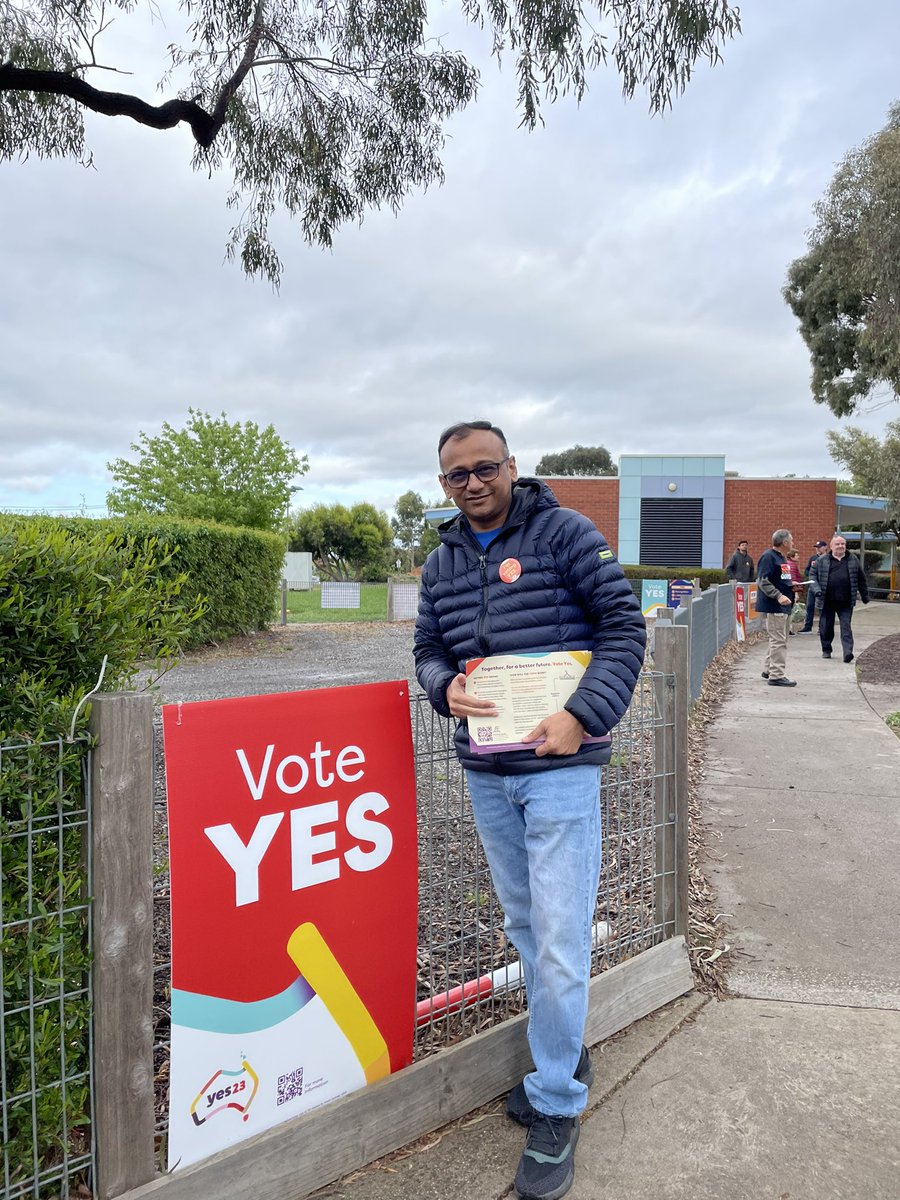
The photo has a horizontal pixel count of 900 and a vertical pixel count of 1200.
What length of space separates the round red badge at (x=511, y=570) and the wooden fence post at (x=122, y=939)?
107 cm

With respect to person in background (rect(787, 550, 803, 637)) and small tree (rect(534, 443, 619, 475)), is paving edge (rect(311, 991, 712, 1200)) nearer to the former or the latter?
person in background (rect(787, 550, 803, 637))

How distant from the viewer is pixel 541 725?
2445mm

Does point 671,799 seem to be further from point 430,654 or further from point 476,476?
point 476,476

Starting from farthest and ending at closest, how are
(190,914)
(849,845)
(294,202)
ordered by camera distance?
(294,202) < (849,845) < (190,914)

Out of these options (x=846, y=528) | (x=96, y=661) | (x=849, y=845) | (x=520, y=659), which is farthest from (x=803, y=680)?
(x=846, y=528)

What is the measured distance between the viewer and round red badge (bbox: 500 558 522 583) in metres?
2.58

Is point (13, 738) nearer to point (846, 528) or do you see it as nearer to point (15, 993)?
point (15, 993)

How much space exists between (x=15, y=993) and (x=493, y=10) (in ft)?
21.9

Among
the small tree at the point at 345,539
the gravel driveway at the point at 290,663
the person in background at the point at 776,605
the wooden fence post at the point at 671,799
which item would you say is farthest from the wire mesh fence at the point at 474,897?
the small tree at the point at 345,539

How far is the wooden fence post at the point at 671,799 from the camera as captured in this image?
11.9 feet

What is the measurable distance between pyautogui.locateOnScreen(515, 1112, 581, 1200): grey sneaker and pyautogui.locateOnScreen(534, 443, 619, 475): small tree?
90.7m

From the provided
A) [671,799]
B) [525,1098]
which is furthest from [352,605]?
[525,1098]

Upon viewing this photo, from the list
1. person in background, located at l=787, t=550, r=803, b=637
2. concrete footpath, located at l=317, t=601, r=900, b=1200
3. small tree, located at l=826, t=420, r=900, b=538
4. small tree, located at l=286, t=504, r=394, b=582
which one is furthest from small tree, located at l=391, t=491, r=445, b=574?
concrete footpath, located at l=317, t=601, r=900, b=1200

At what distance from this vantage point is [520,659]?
2.51 m
